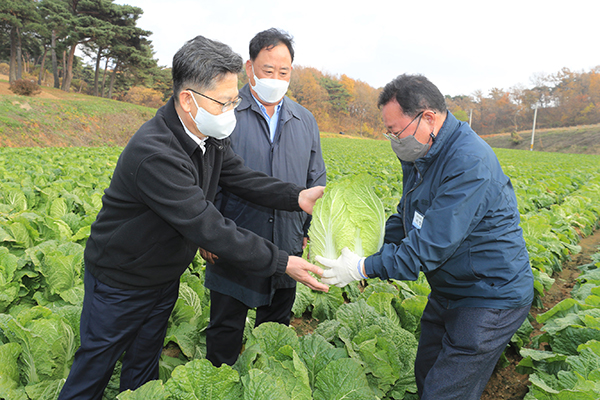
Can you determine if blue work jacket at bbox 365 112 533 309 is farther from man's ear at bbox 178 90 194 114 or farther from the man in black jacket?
man's ear at bbox 178 90 194 114

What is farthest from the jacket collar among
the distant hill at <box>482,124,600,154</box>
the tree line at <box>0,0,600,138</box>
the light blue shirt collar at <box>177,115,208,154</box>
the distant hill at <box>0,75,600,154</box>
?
the distant hill at <box>482,124,600,154</box>

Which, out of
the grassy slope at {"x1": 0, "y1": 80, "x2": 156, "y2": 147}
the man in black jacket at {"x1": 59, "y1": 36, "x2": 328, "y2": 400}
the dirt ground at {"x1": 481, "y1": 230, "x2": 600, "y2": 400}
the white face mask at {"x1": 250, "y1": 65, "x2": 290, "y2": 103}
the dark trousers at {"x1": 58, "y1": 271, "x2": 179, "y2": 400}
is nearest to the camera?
the man in black jacket at {"x1": 59, "y1": 36, "x2": 328, "y2": 400}

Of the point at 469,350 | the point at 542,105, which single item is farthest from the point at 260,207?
the point at 542,105

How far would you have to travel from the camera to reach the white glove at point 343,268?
6.67 ft

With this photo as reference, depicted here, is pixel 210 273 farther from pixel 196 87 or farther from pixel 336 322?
pixel 196 87

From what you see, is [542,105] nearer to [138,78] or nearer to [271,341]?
[138,78]

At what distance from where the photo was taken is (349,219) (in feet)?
7.11

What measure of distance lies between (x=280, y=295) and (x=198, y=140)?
1474mm

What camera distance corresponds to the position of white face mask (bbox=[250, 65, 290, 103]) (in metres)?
2.75

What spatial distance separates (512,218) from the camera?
1.92 metres

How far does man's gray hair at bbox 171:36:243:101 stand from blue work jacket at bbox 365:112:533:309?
3.79 feet

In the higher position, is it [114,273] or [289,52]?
[289,52]

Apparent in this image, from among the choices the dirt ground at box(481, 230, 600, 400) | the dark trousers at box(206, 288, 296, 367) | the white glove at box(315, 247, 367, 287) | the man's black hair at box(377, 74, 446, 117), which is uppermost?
the man's black hair at box(377, 74, 446, 117)

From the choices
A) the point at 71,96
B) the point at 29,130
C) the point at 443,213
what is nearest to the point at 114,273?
the point at 443,213
